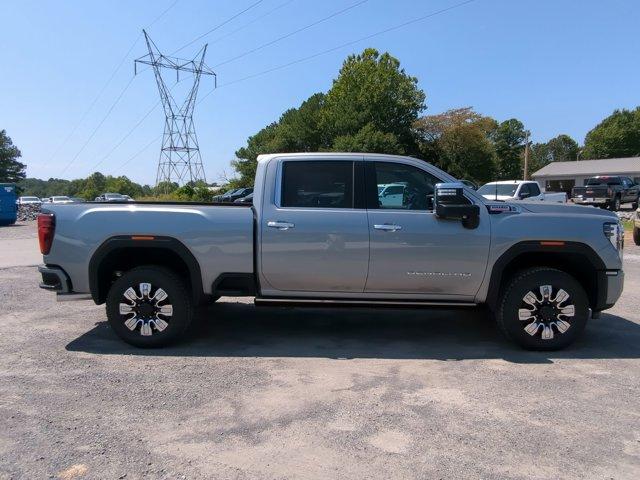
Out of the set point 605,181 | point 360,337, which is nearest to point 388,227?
point 360,337

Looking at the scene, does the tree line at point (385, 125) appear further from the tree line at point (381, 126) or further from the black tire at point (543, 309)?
the black tire at point (543, 309)

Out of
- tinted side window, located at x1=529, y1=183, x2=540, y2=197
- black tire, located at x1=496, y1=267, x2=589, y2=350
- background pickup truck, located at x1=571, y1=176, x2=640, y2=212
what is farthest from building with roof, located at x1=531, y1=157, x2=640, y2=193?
black tire, located at x1=496, y1=267, x2=589, y2=350

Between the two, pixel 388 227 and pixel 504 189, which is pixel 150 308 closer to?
pixel 388 227

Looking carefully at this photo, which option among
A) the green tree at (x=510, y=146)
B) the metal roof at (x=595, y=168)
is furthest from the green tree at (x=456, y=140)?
the green tree at (x=510, y=146)

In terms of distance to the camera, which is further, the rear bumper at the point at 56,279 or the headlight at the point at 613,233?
the rear bumper at the point at 56,279

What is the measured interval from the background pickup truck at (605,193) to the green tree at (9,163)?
104122mm

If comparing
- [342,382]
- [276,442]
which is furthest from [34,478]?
[342,382]

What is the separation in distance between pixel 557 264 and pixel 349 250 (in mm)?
2215

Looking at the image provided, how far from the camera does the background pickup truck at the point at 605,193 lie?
26250 mm

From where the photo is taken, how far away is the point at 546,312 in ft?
16.8

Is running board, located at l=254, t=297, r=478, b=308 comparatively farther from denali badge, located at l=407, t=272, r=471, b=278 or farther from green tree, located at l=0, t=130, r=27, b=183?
green tree, located at l=0, t=130, r=27, b=183

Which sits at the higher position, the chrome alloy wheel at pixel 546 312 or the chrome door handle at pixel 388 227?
Result: the chrome door handle at pixel 388 227

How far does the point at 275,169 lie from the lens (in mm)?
5363

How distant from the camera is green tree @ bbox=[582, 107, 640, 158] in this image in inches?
3477
